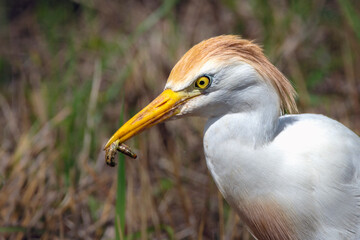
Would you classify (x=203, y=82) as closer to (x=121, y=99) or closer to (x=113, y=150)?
(x=113, y=150)

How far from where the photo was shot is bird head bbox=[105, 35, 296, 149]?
1.81 metres

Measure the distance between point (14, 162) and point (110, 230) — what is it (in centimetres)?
70

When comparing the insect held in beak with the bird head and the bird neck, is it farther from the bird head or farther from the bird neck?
the bird neck

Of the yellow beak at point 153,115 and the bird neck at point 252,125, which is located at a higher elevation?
the yellow beak at point 153,115

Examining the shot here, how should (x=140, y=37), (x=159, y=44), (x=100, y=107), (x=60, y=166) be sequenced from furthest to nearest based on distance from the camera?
(x=140, y=37) < (x=159, y=44) < (x=100, y=107) < (x=60, y=166)

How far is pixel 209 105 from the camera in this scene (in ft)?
6.09

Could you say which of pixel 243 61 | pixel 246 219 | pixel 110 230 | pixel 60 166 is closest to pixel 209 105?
pixel 243 61

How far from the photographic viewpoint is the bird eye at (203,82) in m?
1.81

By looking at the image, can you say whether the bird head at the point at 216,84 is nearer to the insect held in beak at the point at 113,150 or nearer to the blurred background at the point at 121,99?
the insect held in beak at the point at 113,150

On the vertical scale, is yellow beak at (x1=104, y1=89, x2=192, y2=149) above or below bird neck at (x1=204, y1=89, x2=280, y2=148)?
above

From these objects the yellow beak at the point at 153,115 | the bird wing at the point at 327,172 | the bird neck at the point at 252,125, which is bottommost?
the bird wing at the point at 327,172

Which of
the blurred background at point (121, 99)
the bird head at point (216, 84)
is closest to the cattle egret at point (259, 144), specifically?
the bird head at point (216, 84)

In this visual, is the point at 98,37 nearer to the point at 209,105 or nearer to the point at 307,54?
the point at 307,54

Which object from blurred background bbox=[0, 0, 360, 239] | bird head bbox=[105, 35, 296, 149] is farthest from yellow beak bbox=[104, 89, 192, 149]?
blurred background bbox=[0, 0, 360, 239]
